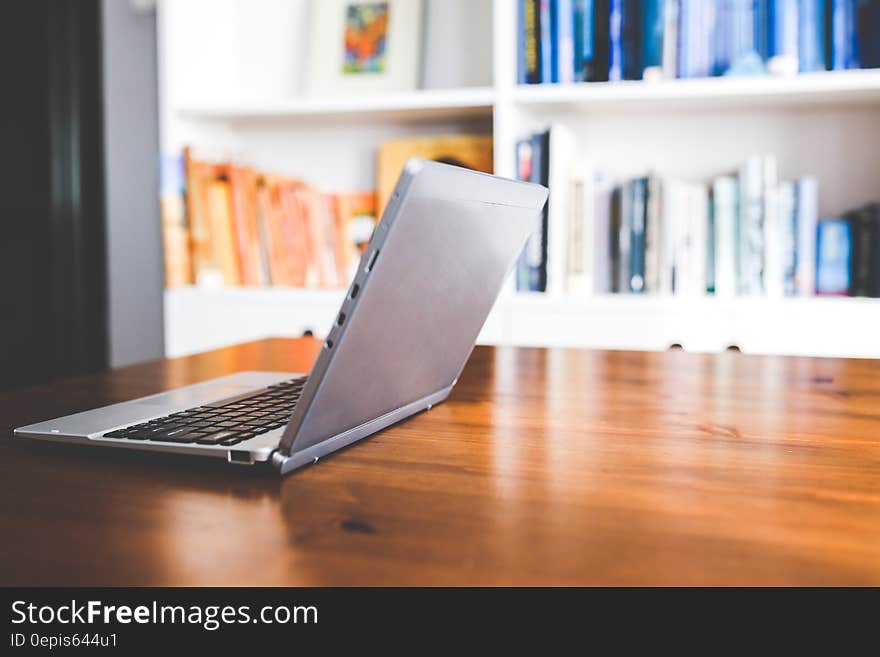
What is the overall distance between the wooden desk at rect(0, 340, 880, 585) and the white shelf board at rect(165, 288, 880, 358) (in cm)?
106

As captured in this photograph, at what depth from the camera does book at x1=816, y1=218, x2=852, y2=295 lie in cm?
192

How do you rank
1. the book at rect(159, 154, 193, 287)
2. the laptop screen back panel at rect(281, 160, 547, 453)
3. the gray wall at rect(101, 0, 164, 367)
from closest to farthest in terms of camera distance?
the laptop screen back panel at rect(281, 160, 547, 453) → the book at rect(159, 154, 193, 287) → the gray wall at rect(101, 0, 164, 367)

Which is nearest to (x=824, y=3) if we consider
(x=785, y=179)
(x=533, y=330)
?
(x=785, y=179)

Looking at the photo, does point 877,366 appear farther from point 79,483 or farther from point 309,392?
point 79,483

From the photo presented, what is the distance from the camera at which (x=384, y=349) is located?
0.63 metres

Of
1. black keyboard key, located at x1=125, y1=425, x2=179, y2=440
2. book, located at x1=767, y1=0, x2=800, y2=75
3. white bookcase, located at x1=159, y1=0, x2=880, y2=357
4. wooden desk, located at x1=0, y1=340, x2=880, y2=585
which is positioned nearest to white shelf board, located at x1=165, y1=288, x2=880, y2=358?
white bookcase, located at x1=159, y1=0, x2=880, y2=357

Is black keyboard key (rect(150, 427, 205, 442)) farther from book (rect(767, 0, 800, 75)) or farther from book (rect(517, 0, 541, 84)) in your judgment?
book (rect(767, 0, 800, 75))

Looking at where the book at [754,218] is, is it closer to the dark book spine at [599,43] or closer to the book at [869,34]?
the book at [869,34]

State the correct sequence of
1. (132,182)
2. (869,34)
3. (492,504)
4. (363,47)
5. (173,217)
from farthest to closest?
(132,182), (363,47), (173,217), (869,34), (492,504)

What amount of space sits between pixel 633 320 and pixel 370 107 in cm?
81

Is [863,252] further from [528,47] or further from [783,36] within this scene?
[528,47]

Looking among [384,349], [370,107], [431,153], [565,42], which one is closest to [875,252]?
[565,42]

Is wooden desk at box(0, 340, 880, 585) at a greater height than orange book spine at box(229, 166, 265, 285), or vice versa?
orange book spine at box(229, 166, 265, 285)

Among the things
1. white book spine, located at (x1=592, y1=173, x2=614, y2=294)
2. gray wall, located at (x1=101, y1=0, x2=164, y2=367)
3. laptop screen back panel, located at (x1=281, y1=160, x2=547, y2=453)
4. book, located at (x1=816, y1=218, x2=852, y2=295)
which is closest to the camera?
laptop screen back panel, located at (x1=281, y1=160, x2=547, y2=453)
